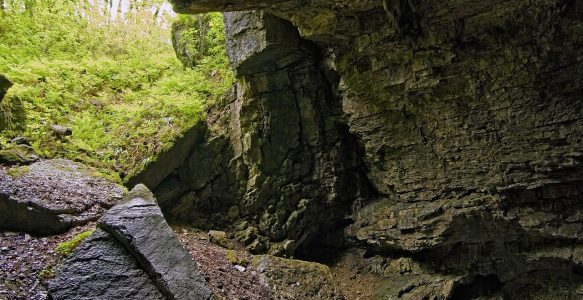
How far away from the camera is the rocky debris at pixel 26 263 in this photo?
4.46 metres

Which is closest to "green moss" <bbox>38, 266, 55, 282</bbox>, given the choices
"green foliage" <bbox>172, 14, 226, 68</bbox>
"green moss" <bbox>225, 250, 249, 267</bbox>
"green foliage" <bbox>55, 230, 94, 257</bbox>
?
"green foliage" <bbox>55, 230, 94, 257</bbox>

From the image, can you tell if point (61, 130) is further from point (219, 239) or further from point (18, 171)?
point (219, 239)

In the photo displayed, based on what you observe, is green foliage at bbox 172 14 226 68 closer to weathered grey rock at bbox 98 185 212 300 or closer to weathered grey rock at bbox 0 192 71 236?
weathered grey rock at bbox 98 185 212 300

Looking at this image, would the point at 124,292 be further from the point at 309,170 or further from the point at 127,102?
the point at 127,102

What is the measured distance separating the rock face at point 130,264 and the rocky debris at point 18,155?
2387mm

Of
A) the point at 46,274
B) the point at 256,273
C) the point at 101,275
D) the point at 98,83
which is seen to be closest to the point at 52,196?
the point at 46,274

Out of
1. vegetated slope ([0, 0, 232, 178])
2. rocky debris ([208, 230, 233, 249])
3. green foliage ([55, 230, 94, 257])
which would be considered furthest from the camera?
rocky debris ([208, 230, 233, 249])

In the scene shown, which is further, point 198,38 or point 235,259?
point 198,38

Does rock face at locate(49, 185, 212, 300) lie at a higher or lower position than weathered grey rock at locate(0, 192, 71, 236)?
lower

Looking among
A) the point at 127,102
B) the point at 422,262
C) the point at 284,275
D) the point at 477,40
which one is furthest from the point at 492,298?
the point at 127,102

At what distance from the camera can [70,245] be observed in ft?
17.1

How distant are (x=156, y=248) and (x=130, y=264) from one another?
14.7 inches

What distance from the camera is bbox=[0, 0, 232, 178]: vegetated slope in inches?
316

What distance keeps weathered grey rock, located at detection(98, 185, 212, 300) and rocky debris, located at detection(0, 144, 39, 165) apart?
2370 mm
